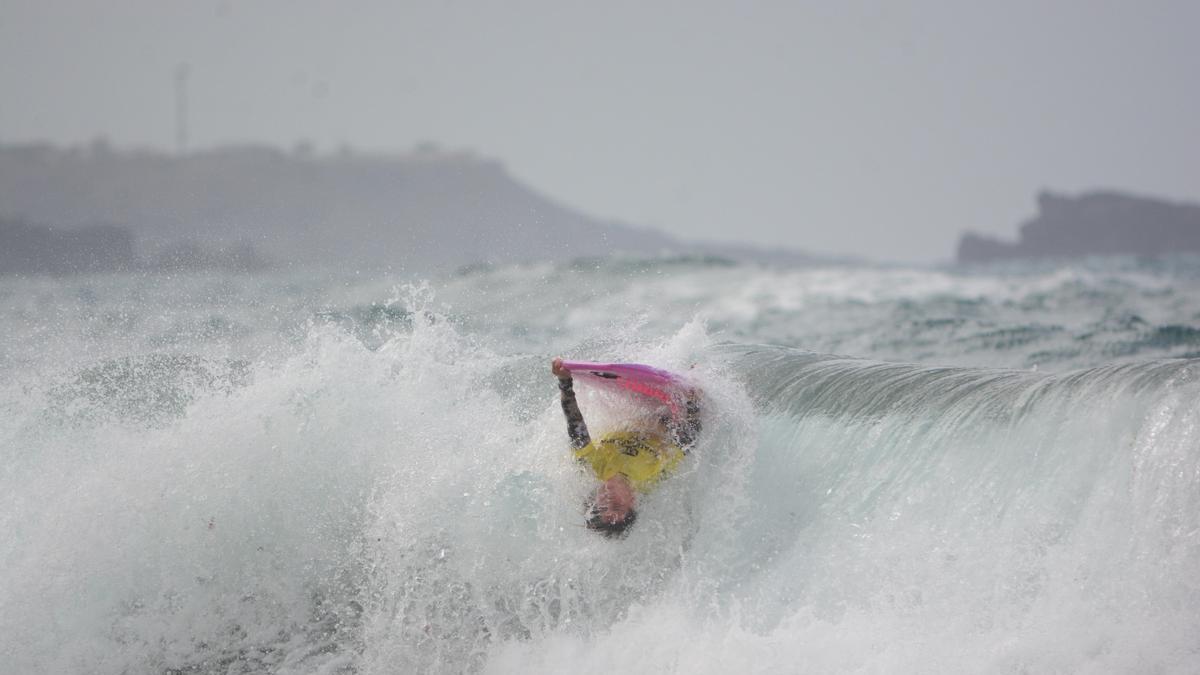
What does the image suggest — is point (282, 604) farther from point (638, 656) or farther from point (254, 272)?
point (254, 272)

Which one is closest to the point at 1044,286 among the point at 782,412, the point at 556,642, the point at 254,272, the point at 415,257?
the point at 415,257

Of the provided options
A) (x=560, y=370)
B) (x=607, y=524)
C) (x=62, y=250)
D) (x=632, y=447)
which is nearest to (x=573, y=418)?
(x=560, y=370)

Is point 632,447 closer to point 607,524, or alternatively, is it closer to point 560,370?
point 607,524

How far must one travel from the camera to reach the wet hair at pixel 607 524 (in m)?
6.96

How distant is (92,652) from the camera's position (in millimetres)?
6902

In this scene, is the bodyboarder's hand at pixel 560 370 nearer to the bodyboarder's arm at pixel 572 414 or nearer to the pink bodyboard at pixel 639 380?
the bodyboarder's arm at pixel 572 414

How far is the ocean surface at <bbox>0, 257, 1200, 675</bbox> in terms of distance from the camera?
230 inches

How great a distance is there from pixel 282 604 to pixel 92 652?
1.15 m

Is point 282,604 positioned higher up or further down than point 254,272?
further down

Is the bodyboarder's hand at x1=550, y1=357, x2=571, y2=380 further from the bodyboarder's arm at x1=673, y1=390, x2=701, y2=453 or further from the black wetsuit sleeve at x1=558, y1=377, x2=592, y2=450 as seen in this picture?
the bodyboarder's arm at x1=673, y1=390, x2=701, y2=453

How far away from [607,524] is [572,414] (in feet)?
2.36

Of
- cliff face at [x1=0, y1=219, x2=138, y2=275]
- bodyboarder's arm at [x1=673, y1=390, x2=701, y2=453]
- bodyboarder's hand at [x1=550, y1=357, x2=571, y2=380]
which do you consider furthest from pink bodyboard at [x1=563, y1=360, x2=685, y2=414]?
cliff face at [x1=0, y1=219, x2=138, y2=275]

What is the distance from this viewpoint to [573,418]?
6.93 meters

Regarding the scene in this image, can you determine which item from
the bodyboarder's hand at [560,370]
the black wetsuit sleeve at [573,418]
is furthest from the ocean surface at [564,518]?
the bodyboarder's hand at [560,370]
